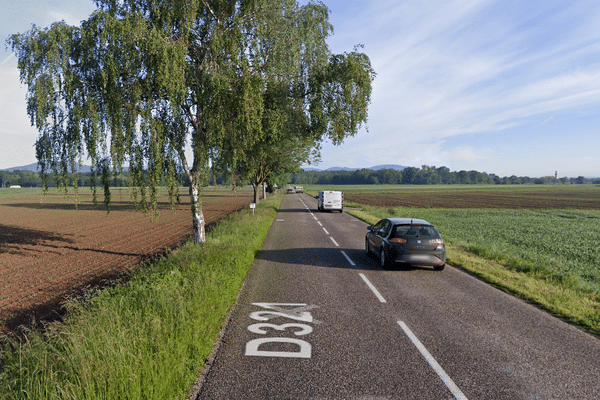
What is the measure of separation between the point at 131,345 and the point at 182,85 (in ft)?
23.4

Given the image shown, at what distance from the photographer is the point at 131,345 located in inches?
167

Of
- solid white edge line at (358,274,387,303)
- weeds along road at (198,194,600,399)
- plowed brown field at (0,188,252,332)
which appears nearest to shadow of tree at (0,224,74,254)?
plowed brown field at (0,188,252,332)

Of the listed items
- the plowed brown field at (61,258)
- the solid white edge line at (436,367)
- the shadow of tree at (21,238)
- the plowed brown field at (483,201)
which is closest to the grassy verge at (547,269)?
the solid white edge line at (436,367)

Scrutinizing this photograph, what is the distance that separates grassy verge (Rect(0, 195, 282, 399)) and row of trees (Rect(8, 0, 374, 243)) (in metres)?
4.31

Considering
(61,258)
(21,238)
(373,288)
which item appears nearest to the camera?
(373,288)

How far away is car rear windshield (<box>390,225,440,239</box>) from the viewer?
9.82 m

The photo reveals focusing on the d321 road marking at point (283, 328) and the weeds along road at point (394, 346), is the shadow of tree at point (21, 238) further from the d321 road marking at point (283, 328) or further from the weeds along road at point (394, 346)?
the d321 road marking at point (283, 328)

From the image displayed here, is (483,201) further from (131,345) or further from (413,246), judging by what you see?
(131,345)

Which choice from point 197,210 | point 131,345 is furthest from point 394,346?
point 197,210

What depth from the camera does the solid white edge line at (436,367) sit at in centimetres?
397

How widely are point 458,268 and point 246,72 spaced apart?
9.05 metres

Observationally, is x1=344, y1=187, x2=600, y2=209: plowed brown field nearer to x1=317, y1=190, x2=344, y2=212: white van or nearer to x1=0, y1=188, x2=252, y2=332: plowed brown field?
x1=317, y1=190, x2=344, y2=212: white van

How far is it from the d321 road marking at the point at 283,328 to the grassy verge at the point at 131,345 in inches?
26.1

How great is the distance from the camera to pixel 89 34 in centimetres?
889
